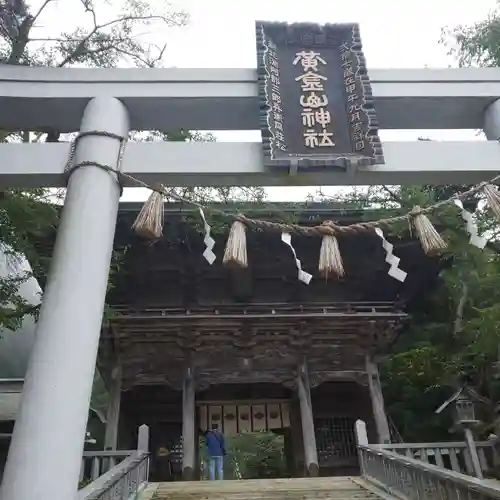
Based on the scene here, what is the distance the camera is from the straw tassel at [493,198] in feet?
11.5

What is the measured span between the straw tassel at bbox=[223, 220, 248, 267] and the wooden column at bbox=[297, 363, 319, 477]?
6.79 metres

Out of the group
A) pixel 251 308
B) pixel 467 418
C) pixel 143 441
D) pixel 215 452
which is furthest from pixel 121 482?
pixel 251 308

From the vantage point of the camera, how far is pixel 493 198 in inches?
140

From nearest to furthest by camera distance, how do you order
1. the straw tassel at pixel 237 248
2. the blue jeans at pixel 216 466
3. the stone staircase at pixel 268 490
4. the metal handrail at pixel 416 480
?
1. the straw tassel at pixel 237 248
2. the metal handrail at pixel 416 480
3. the stone staircase at pixel 268 490
4. the blue jeans at pixel 216 466

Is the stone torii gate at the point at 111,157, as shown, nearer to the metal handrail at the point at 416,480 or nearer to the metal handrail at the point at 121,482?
the metal handrail at the point at 121,482

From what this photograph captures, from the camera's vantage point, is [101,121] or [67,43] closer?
[101,121]

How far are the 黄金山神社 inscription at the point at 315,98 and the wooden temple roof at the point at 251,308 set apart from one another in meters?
6.10

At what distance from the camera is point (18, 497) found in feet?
8.03

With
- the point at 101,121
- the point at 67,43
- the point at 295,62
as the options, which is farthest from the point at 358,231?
the point at 67,43

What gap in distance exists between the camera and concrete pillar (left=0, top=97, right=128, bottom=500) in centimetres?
253

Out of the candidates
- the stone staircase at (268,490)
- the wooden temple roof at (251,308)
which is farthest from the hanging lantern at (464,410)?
the wooden temple roof at (251,308)

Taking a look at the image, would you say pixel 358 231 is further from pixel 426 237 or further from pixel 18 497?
pixel 18 497

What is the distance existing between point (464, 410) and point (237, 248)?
5808 mm

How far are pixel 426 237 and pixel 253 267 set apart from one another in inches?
310
